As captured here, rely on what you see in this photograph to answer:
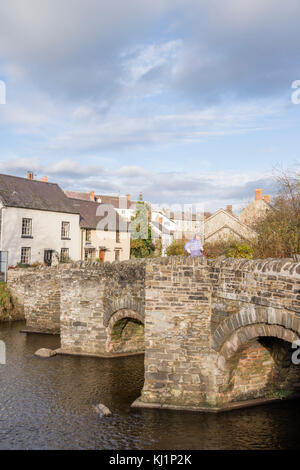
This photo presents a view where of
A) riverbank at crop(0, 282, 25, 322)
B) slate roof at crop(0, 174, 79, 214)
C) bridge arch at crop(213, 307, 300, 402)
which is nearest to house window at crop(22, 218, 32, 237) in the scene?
slate roof at crop(0, 174, 79, 214)

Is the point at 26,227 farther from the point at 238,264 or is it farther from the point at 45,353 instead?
the point at 238,264

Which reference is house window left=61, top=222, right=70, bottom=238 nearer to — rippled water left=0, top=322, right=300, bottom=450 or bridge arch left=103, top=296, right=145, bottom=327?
bridge arch left=103, top=296, right=145, bottom=327

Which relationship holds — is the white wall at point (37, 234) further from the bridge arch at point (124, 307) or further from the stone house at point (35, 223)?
the bridge arch at point (124, 307)

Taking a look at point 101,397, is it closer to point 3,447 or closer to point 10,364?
point 3,447

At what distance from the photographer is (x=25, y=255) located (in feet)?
103

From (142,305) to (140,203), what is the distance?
29.0 metres

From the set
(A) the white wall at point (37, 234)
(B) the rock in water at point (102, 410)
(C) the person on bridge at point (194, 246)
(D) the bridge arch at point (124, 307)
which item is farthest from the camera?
(A) the white wall at point (37, 234)

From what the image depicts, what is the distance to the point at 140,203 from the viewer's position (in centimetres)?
4162

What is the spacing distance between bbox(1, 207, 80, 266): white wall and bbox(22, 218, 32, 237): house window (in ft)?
0.91

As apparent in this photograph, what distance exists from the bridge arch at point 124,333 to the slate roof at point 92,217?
21.5 m

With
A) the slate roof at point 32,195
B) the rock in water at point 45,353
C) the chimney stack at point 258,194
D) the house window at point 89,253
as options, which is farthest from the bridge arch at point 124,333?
the chimney stack at point 258,194

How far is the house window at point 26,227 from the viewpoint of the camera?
3112 centimetres

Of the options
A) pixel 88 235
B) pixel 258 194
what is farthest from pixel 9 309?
pixel 258 194

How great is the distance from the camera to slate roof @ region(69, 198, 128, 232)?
37.6m
